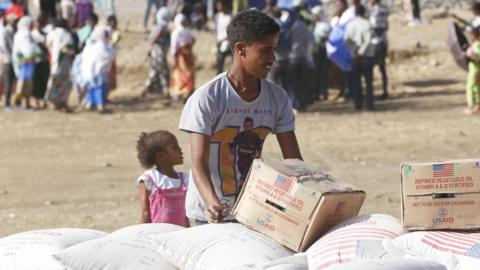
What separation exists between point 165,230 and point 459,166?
4.83ft

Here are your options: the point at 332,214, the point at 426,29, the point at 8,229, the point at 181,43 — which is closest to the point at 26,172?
the point at 8,229

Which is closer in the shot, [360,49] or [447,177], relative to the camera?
[447,177]

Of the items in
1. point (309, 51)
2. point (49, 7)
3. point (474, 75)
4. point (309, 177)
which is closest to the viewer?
point (309, 177)

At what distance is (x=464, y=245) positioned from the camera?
5.02 m

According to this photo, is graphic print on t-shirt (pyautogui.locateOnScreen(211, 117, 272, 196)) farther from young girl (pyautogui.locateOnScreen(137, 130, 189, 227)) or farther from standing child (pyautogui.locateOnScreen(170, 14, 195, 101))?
standing child (pyautogui.locateOnScreen(170, 14, 195, 101))

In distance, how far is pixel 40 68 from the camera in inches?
754

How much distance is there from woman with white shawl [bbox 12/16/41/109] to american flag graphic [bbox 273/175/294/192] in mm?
13550

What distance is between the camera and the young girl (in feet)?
23.3

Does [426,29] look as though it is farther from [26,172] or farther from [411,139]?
[26,172]

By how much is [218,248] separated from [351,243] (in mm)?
558

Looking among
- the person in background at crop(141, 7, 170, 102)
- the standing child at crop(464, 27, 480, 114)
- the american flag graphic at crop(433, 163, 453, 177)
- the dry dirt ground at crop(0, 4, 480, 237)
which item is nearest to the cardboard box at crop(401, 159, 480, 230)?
the american flag graphic at crop(433, 163, 453, 177)

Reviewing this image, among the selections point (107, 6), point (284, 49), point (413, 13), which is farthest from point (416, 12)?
point (284, 49)

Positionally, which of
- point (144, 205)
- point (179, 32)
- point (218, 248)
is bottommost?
point (179, 32)

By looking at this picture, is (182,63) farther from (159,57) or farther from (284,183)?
(284,183)
